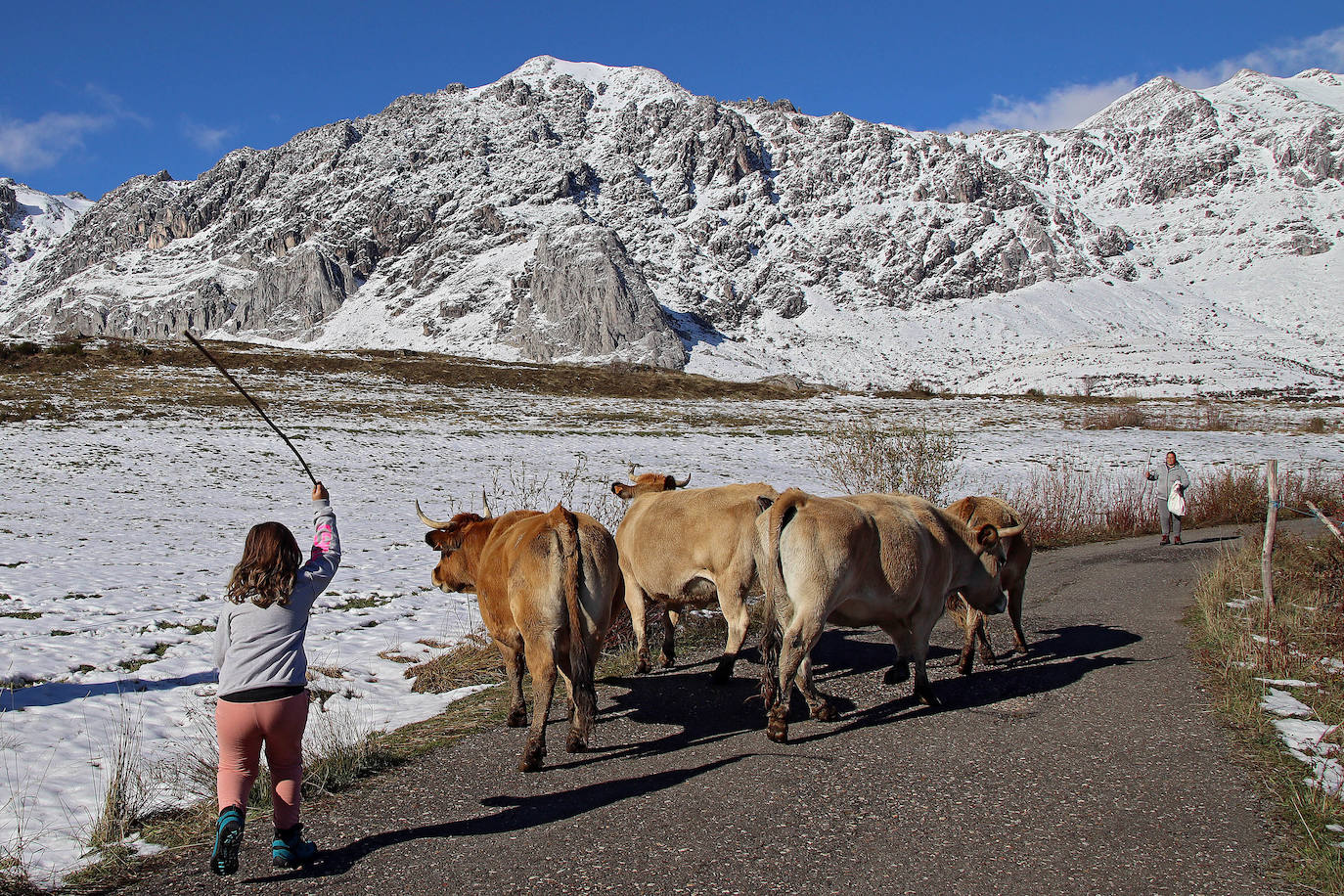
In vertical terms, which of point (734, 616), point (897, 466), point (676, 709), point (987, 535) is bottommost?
point (676, 709)

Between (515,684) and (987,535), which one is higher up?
(987,535)

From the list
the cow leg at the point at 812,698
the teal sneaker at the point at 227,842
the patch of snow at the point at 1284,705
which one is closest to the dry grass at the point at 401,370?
the cow leg at the point at 812,698

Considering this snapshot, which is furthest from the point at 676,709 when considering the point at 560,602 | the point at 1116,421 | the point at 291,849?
the point at 1116,421

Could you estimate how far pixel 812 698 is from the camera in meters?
6.69

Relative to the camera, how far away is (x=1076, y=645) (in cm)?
898

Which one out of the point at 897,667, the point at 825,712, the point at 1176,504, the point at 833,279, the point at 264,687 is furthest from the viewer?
the point at 833,279

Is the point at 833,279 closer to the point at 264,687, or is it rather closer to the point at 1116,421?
the point at 1116,421

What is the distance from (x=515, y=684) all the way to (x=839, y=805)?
2.97 metres

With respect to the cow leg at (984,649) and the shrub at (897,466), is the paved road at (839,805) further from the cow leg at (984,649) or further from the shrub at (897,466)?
the shrub at (897,466)

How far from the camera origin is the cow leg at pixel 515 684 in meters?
6.64

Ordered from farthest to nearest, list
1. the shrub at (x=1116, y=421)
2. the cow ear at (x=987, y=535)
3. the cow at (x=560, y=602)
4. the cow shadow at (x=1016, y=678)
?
the shrub at (x=1116, y=421) → the cow ear at (x=987, y=535) → the cow shadow at (x=1016, y=678) → the cow at (x=560, y=602)

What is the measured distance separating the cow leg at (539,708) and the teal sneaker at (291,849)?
1.61m

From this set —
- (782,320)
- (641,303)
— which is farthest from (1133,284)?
(641,303)

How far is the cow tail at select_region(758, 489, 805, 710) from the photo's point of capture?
6.40 metres
